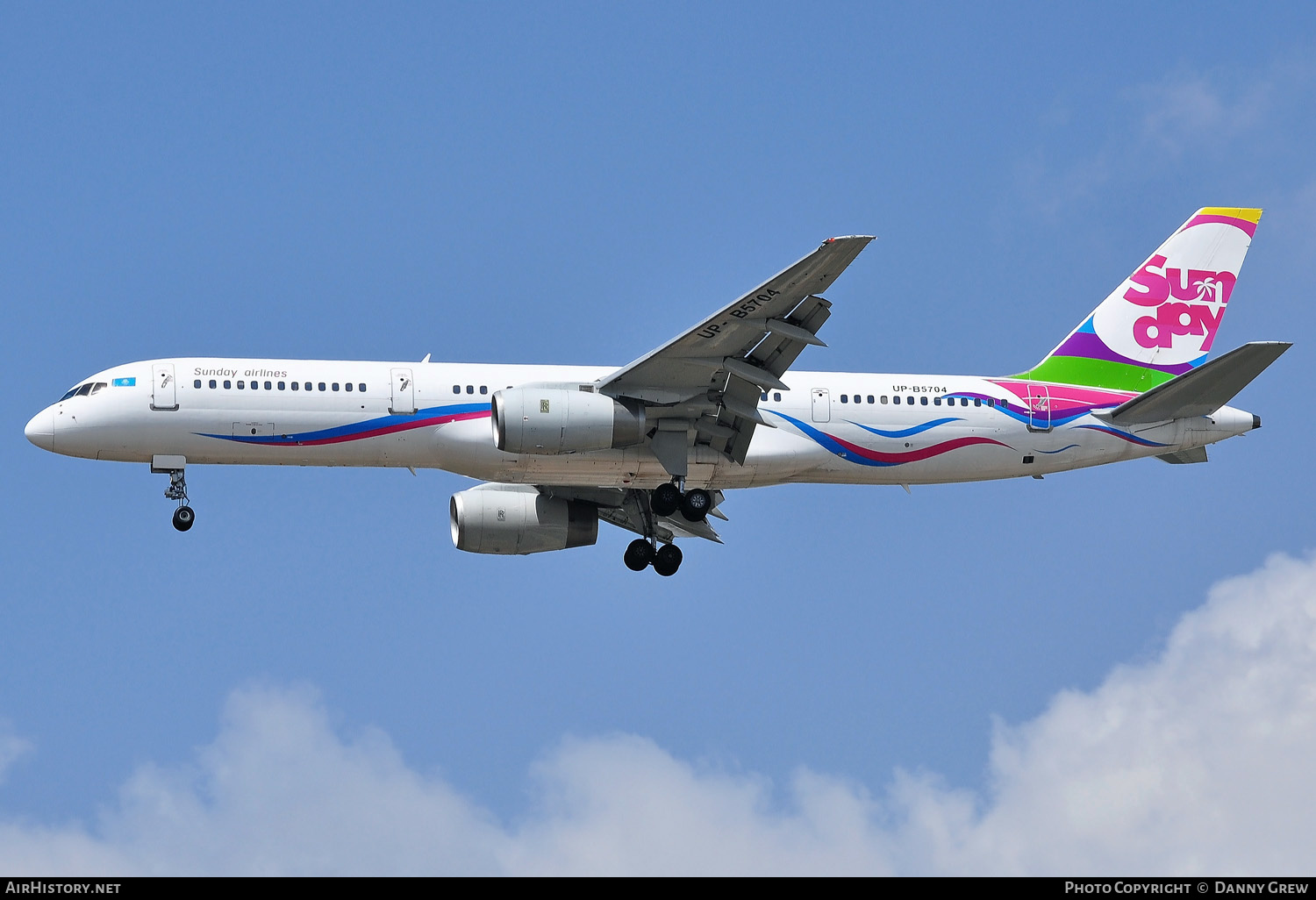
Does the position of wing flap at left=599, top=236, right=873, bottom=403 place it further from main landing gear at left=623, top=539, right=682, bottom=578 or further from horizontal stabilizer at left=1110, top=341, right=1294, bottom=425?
horizontal stabilizer at left=1110, top=341, right=1294, bottom=425

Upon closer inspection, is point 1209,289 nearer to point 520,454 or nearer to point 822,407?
point 822,407

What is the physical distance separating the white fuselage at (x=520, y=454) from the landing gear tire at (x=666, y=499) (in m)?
0.41

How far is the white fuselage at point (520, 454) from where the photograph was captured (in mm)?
35094

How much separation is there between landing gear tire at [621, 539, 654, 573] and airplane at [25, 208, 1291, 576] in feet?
0.14

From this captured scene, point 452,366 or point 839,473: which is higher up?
point 452,366

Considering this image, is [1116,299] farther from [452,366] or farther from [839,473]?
[452,366]

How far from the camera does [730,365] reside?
3400 centimetres

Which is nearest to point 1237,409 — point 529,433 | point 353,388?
point 529,433

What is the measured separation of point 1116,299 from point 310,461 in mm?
19928

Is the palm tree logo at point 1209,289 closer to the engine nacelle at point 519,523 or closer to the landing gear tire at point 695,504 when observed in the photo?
the landing gear tire at point 695,504

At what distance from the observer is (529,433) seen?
33.7 metres

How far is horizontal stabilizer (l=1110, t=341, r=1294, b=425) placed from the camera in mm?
35000

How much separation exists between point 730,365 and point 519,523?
888cm
